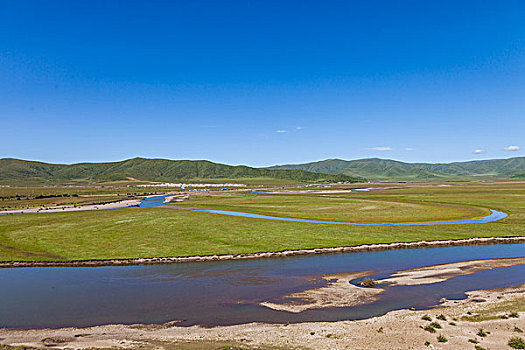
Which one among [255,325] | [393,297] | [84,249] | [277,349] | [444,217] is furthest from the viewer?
[444,217]

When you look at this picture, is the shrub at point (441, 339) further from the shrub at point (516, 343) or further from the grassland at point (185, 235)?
the grassland at point (185, 235)

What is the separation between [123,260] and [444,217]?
73.2 meters

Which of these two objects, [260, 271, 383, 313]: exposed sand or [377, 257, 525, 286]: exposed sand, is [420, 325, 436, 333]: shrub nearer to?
[260, 271, 383, 313]: exposed sand

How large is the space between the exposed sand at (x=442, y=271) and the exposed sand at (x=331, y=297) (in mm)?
4072

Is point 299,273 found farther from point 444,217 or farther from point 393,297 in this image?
point 444,217

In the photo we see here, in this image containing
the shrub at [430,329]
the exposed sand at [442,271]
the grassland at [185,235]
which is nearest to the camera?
the shrub at [430,329]

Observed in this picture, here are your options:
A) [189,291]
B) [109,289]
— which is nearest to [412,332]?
[189,291]

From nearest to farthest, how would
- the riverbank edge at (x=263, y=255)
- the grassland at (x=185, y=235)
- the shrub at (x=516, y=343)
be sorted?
the shrub at (x=516, y=343) < the riverbank edge at (x=263, y=255) < the grassland at (x=185, y=235)

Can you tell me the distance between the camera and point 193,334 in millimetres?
21875

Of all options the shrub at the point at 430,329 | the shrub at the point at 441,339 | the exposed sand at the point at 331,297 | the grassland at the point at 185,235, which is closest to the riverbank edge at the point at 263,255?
the grassland at the point at 185,235

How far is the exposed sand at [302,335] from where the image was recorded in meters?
19.5

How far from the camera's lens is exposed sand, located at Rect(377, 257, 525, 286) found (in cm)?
3256

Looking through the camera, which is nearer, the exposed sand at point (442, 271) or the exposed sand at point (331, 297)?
the exposed sand at point (331, 297)

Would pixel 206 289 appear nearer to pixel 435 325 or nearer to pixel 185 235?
pixel 435 325
